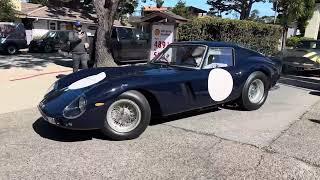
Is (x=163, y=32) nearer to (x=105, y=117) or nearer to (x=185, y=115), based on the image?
(x=185, y=115)

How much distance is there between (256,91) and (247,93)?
18.7 inches

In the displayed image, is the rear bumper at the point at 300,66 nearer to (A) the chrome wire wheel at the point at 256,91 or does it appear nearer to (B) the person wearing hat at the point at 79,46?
(A) the chrome wire wheel at the point at 256,91

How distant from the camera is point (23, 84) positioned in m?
10.3

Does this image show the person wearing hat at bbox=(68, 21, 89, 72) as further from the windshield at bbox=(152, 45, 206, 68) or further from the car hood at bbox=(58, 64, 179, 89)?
the car hood at bbox=(58, 64, 179, 89)

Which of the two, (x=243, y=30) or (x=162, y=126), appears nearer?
(x=162, y=126)

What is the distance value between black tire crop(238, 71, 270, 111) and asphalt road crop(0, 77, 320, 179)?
0.30 meters

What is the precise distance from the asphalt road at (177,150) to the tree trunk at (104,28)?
6.30 metres

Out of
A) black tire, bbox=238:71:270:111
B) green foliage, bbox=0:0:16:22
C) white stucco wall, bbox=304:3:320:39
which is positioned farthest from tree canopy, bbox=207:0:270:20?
black tire, bbox=238:71:270:111

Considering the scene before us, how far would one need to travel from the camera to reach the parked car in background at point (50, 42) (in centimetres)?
2325

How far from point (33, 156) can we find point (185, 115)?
111 inches

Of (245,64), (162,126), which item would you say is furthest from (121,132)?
(245,64)

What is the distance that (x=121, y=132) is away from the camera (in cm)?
538

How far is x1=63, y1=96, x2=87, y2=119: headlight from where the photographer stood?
5.02 metres

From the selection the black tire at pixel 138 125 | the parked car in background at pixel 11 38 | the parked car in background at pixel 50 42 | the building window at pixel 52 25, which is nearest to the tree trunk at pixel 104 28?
the black tire at pixel 138 125
